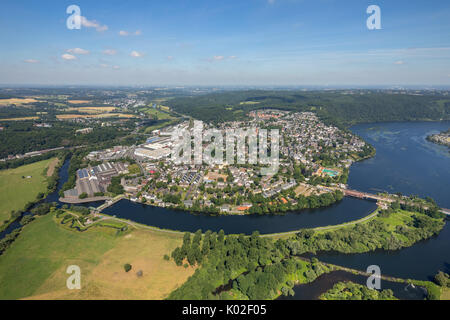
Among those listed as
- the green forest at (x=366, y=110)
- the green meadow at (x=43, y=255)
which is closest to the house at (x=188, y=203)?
the green meadow at (x=43, y=255)

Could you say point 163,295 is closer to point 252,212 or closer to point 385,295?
point 252,212

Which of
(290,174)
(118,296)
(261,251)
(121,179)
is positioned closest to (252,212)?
(261,251)

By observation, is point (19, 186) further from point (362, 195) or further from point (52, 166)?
point (362, 195)

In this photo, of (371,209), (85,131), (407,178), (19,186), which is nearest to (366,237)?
(371,209)

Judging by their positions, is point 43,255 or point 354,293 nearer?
point 354,293

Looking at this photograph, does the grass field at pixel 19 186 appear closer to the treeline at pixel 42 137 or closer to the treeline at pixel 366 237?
the treeline at pixel 42 137

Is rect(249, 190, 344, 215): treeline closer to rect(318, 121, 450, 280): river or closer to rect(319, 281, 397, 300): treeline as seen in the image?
rect(318, 121, 450, 280): river
